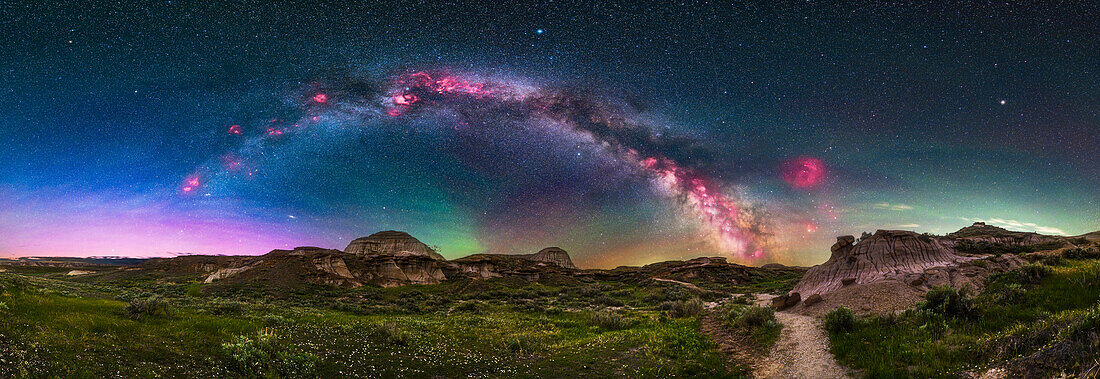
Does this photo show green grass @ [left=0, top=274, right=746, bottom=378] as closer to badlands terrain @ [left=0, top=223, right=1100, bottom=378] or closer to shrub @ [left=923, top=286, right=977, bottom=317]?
badlands terrain @ [left=0, top=223, right=1100, bottom=378]

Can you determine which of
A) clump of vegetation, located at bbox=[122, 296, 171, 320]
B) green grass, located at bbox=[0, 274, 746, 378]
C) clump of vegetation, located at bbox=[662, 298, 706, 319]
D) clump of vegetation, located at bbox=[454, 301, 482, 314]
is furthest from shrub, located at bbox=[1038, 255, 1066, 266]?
clump of vegetation, located at bbox=[122, 296, 171, 320]

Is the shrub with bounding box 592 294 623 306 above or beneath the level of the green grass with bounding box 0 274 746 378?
beneath

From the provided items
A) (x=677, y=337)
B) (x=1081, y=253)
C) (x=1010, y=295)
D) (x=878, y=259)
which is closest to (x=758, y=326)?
(x=677, y=337)

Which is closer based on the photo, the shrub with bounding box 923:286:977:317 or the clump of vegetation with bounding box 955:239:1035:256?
the shrub with bounding box 923:286:977:317

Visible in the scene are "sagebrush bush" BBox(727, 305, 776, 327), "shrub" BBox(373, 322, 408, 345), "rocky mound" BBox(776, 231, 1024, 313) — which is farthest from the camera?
"rocky mound" BBox(776, 231, 1024, 313)

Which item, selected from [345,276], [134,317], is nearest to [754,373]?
[134,317]

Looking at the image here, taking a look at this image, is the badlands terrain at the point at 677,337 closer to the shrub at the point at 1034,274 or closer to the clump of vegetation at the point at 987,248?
the shrub at the point at 1034,274
